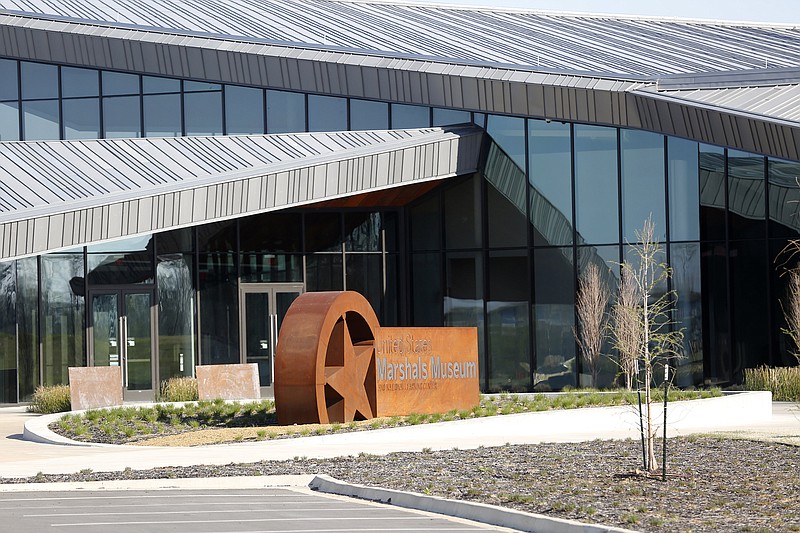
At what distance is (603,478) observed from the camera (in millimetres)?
13805

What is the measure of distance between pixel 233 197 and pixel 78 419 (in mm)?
7363

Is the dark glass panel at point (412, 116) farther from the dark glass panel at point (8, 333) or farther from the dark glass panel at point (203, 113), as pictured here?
the dark glass panel at point (8, 333)

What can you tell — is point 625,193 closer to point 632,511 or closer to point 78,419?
point 78,419

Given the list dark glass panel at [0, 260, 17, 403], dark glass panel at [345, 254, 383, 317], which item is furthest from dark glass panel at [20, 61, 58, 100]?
dark glass panel at [345, 254, 383, 317]

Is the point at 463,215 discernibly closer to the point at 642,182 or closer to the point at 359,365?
the point at 642,182

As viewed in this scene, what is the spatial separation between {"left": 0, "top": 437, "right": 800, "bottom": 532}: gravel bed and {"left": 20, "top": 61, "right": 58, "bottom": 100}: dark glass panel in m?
20.6

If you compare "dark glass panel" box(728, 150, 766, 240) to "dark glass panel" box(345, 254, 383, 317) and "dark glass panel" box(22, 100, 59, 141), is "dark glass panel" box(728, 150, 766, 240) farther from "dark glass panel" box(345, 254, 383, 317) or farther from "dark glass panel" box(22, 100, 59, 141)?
"dark glass panel" box(22, 100, 59, 141)

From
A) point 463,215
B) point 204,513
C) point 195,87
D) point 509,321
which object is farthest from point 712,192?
point 204,513

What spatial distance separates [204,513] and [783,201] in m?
20.4

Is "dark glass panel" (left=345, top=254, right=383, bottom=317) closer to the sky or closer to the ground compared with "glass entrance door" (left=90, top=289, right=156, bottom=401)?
closer to the sky

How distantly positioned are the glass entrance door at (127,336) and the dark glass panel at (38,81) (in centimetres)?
678

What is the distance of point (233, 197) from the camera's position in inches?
1134

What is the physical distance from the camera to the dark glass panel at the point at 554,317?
3145 centimetres

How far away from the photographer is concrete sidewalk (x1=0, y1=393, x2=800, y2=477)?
56.4ft
